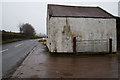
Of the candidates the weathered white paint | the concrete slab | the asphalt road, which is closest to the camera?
the concrete slab

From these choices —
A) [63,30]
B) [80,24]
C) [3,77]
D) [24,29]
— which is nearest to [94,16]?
[80,24]

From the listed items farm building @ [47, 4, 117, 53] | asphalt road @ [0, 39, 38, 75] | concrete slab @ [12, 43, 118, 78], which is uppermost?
farm building @ [47, 4, 117, 53]

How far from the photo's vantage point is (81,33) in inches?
360

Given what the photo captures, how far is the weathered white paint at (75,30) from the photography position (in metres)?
8.84

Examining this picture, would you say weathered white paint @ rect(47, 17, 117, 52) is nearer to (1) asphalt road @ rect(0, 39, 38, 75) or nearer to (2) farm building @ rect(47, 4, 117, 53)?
(2) farm building @ rect(47, 4, 117, 53)

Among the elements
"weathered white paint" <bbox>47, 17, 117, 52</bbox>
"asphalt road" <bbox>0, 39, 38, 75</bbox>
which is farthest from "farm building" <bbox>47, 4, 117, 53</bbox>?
"asphalt road" <bbox>0, 39, 38, 75</bbox>

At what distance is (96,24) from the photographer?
9.30 metres

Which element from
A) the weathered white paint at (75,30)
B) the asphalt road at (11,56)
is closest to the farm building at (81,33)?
the weathered white paint at (75,30)

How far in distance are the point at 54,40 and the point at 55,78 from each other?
16.7 ft

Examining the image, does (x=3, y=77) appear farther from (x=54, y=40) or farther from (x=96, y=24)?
(x=96, y=24)

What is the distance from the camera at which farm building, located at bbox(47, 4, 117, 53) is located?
29.0 feet

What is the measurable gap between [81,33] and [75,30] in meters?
0.64

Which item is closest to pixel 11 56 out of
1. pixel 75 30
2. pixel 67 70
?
pixel 67 70

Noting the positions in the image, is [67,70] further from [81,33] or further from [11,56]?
[11,56]
